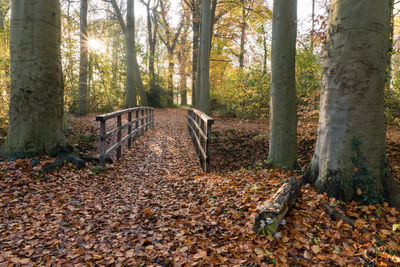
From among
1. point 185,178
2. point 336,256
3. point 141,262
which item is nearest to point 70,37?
point 185,178

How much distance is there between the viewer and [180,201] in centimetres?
419

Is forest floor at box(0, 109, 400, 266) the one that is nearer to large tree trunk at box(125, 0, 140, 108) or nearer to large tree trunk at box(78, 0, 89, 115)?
large tree trunk at box(78, 0, 89, 115)

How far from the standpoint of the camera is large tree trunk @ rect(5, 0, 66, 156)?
16.6 feet

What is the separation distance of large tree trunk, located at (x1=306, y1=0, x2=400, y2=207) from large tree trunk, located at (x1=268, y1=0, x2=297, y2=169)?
1.52 m

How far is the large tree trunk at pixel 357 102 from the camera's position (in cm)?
313

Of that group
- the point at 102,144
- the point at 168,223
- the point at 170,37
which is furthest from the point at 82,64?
the point at 170,37

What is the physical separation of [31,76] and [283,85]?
504 cm

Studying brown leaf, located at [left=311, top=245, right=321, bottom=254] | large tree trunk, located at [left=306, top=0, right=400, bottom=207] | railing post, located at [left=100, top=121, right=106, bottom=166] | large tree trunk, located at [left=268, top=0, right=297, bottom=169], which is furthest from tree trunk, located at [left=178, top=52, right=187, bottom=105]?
brown leaf, located at [left=311, top=245, right=321, bottom=254]

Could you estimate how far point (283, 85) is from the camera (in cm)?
505

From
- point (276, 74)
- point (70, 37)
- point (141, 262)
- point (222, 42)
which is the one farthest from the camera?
point (222, 42)

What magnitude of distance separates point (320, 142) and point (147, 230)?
265 cm

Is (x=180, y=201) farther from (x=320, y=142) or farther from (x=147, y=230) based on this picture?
(x=320, y=142)

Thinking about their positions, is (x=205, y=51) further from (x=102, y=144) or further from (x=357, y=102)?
(x=357, y=102)

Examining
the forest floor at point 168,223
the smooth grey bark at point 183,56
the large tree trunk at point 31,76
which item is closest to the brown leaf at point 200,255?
the forest floor at point 168,223
